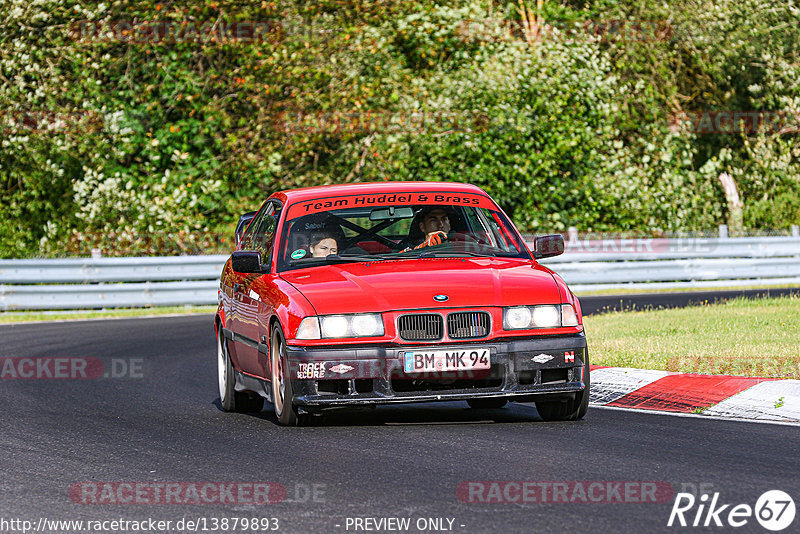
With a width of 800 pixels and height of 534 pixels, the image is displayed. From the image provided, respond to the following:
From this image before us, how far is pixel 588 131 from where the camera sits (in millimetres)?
29703

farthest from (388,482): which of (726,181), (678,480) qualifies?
(726,181)

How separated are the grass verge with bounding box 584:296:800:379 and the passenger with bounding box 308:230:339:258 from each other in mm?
3175

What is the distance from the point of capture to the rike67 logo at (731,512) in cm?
558

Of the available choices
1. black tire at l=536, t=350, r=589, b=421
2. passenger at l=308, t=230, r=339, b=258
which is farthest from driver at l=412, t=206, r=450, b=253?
black tire at l=536, t=350, r=589, b=421

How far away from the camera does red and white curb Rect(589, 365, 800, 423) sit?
9.02 m

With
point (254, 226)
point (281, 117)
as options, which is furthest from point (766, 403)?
point (281, 117)

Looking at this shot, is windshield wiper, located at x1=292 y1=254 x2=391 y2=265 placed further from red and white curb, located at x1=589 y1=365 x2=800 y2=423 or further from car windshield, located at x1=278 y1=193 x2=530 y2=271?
red and white curb, located at x1=589 y1=365 x2=800 y2=423

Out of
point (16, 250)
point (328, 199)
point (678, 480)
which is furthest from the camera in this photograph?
point (16, 250)

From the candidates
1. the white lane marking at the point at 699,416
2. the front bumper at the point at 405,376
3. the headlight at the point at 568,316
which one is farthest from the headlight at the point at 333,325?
the white lane marking at the point at 699,416

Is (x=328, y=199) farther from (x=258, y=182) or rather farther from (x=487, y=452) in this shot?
(x=258, y=182)

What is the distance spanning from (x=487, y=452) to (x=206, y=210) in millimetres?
21580

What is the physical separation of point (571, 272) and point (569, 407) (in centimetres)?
1734

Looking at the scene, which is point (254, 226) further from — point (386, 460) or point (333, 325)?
point (386, 460)

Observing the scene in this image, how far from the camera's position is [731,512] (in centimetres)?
578
